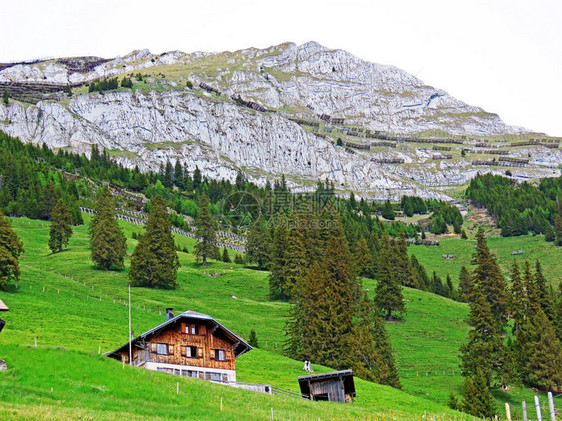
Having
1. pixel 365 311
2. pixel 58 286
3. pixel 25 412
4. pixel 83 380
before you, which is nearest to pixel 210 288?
pixel 58 286

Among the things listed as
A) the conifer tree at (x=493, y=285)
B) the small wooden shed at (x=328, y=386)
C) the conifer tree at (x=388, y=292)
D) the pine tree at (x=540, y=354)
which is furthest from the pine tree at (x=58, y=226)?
the pine tree at (x=540, y=354)

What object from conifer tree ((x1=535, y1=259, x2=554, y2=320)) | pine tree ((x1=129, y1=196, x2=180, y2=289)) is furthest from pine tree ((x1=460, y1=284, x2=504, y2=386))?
pine tree ((x1=129, y1=196, x2=180, y2=289))

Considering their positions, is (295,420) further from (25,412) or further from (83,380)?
(25,412)

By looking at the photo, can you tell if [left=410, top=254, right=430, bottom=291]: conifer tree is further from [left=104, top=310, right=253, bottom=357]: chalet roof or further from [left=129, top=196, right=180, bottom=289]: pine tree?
[left=104, top=310, right=253, bottom=357]: chalet roof

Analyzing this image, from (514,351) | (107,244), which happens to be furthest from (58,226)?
(514,351)

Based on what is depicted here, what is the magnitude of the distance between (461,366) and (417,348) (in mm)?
9459

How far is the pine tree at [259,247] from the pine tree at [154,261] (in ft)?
82.9

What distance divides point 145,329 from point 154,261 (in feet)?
99.6

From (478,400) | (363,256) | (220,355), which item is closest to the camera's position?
(220,355)

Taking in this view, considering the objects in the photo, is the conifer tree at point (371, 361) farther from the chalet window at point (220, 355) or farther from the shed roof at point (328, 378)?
the chalet window at point (220, 355)

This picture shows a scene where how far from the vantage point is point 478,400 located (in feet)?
193

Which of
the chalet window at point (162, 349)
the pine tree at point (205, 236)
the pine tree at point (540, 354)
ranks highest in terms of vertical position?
the pine tree at point (205, 236)

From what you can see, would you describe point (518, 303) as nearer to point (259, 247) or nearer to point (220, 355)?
point (259, 247)

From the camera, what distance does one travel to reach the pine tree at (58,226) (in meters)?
109
